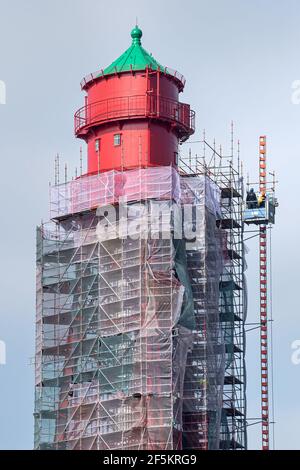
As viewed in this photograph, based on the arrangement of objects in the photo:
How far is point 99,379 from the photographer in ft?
508

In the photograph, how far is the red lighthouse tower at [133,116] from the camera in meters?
161

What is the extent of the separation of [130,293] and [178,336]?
14.3 ft

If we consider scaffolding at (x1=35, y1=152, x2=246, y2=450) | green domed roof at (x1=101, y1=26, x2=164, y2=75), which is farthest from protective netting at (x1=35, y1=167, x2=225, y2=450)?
green domed roof at (x1=101, y1=26, x2=164, y2=75)

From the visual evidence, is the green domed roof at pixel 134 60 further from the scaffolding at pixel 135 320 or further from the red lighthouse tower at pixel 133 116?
the scaffolding at pixel 135 320

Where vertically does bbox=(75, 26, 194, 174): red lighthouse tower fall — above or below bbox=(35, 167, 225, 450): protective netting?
above

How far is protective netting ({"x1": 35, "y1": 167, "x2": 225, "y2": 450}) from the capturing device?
153000mm

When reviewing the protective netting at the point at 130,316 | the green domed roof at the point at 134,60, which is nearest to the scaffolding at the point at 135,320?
the protective netting at the point at 130,316

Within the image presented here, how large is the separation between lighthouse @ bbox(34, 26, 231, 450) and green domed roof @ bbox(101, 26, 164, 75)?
144 millimetres

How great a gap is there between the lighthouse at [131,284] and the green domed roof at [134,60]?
0.14 metres

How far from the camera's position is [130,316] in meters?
154

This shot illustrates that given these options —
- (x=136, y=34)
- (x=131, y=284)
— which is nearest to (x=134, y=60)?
(x=136, y=34)

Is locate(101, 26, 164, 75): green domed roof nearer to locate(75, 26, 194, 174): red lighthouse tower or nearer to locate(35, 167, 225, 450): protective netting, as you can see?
locate(75, 26, 194, 174): red lighthouse tower

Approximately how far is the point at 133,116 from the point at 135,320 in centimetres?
1548
